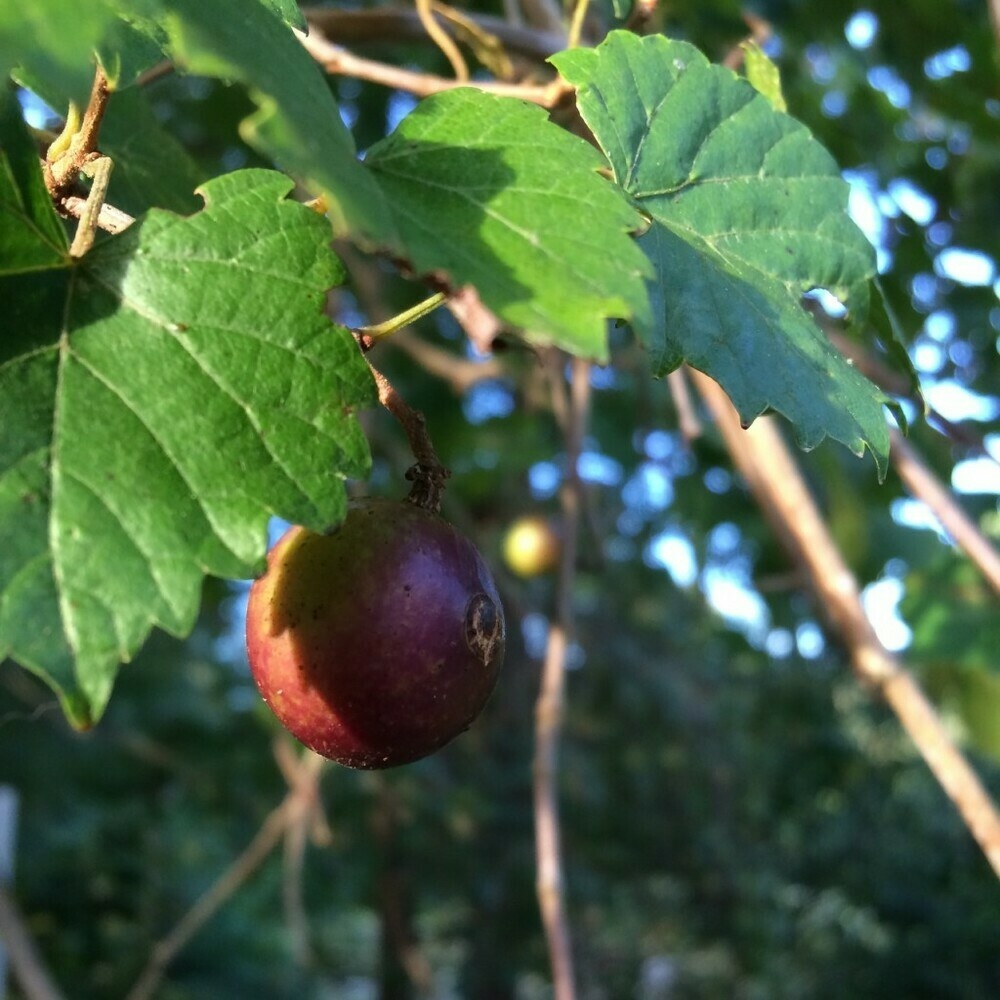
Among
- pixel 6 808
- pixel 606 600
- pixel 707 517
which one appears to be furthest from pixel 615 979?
pixel 6 808

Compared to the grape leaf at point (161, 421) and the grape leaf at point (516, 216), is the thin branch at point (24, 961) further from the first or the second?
the grape leaf at point (516, 216)

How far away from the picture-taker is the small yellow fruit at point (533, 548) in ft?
12.4

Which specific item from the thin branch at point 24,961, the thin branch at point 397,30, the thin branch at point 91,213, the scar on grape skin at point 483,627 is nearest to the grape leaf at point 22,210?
the thin branch at point 91,213

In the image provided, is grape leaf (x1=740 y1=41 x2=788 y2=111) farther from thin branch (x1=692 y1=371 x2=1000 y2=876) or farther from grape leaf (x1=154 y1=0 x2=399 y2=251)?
grape leaf (x1=154 y1=0 x2=399 y2=251)

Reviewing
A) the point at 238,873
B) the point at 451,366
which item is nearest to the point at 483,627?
the point at 451,366

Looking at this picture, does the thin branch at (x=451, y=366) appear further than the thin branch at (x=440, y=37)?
Yes

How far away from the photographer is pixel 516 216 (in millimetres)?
633

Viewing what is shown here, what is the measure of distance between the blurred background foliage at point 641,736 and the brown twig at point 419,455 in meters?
0.16

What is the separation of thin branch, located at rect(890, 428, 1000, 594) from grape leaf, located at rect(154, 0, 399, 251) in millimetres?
1037

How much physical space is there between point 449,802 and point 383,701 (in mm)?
6080

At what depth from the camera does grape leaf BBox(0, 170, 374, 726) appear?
1.87 ft

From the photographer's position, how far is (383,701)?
0.72 meters

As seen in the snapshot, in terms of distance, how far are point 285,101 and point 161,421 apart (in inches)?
7.3

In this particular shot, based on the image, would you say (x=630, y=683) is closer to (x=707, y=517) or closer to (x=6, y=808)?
(x=707, y=517)
